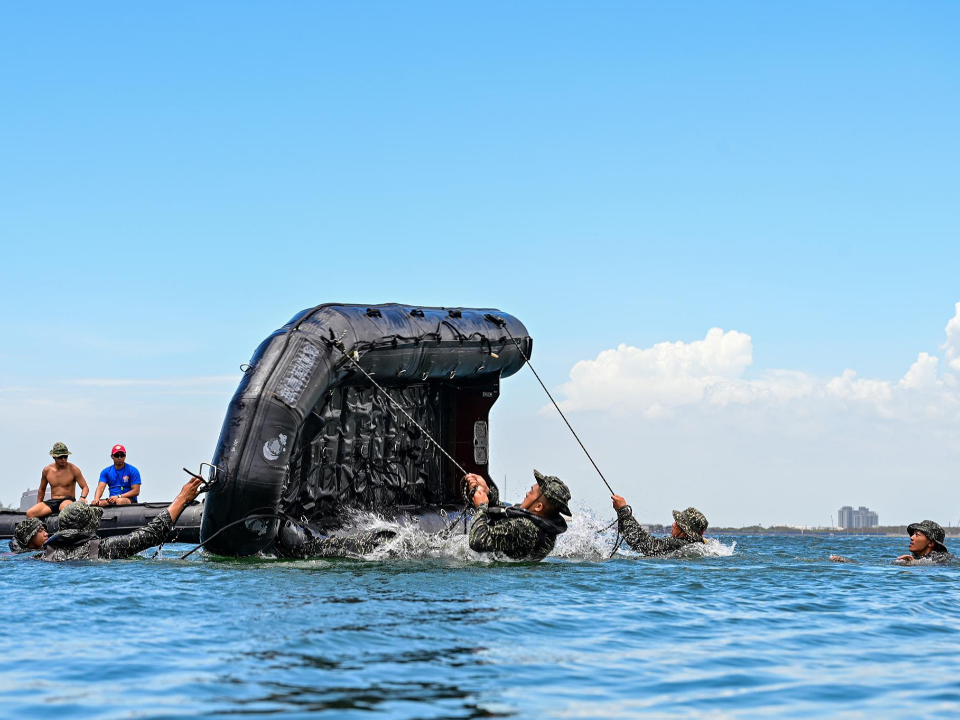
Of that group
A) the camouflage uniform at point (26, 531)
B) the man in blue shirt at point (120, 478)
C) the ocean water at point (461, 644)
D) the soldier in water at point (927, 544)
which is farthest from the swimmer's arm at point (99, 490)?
the soldier in water at point (927, 544)

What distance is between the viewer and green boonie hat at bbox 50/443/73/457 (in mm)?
14336

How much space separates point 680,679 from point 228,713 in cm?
245

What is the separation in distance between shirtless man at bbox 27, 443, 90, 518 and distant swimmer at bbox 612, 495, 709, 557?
794cm

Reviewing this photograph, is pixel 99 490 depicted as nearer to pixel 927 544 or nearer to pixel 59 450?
pixel 59 450

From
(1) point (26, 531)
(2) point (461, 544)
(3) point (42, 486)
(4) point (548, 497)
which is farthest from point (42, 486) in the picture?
(4) point (548, 497)

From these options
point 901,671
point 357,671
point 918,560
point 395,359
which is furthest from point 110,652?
point 918,560

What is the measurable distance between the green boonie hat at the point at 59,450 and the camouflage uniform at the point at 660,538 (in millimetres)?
8283

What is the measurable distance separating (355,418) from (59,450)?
4840 millimetres

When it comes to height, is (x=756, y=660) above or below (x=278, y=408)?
below

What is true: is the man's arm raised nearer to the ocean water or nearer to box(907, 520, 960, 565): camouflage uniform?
the ocean water

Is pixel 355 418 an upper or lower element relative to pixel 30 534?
upper

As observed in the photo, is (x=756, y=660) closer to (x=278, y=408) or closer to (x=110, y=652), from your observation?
(x=110, y=652)

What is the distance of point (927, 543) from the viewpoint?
12.4m

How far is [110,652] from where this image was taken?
553 centimetres
